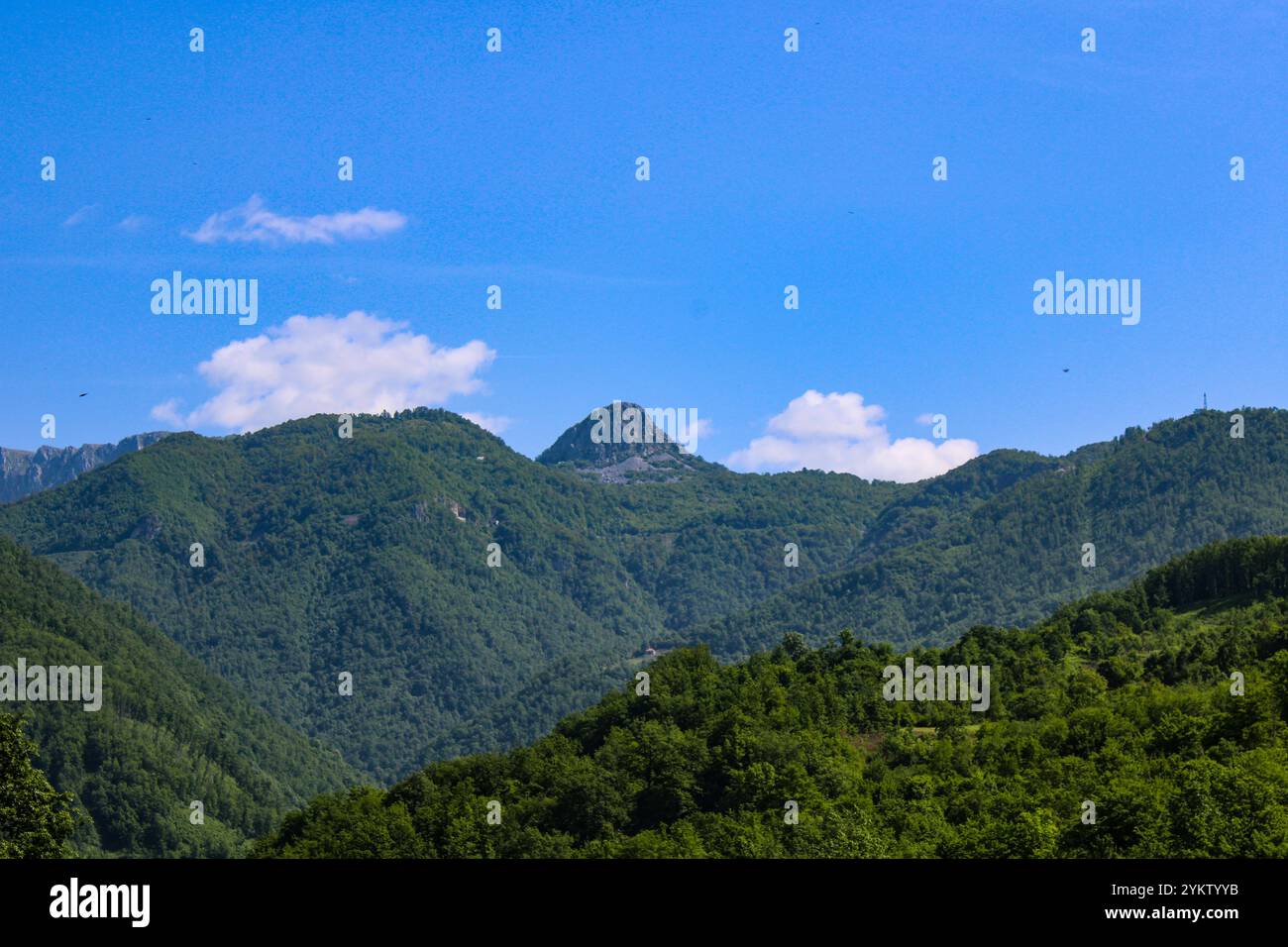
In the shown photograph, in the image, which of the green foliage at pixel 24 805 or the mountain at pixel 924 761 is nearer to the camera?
the green foliage at pixel 24 805

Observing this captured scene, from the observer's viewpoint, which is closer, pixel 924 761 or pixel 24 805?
pixel 24 805

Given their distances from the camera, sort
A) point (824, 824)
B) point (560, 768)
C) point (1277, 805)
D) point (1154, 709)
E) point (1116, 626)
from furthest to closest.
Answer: point (1116, 626), point (560, 768), point (1154, 709), point (824, 824), point (1277, 805)

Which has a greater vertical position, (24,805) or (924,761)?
(24,805)

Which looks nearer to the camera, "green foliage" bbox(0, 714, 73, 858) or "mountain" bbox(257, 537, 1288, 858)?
"green foliage" bbox(0, 714, 73, 858)
